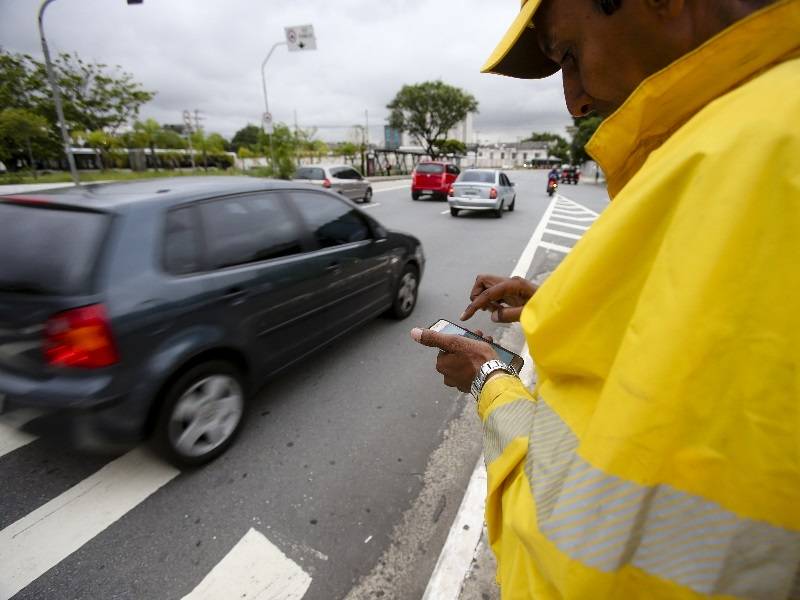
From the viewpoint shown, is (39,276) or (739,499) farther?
(39,276)

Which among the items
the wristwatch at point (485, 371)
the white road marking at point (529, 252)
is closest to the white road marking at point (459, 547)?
the wristwatch at point (485, 371)

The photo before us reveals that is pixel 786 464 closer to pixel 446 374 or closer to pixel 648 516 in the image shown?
pixel 648 516

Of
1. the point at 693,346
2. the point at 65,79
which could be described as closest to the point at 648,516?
the point at 693,346

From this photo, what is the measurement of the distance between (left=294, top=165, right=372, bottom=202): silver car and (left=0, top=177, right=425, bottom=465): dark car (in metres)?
12.7

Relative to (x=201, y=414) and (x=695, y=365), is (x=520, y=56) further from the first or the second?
(x=201, y=414)

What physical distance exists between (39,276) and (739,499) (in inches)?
110

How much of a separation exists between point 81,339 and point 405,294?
3327mm

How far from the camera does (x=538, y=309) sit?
0.68 m

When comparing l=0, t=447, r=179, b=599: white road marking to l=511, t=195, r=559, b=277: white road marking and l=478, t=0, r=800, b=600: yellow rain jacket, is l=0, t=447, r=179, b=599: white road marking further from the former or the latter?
l=511, t=195, r=559, b=277: white road marking

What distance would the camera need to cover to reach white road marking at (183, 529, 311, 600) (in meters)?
1.83

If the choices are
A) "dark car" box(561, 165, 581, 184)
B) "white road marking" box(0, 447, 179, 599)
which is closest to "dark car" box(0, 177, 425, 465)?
"white road marking" box(0, 447, 179, 599)

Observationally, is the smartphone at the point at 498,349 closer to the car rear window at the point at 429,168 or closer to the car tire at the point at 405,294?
the car tire at the point at 405,294

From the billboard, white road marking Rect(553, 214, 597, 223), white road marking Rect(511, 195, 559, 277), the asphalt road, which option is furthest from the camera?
the billboard

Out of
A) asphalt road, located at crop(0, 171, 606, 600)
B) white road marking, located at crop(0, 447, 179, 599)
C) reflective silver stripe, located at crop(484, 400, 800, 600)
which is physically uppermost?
reflective silver stripe, located at crop(484, 400, 800, 600)
